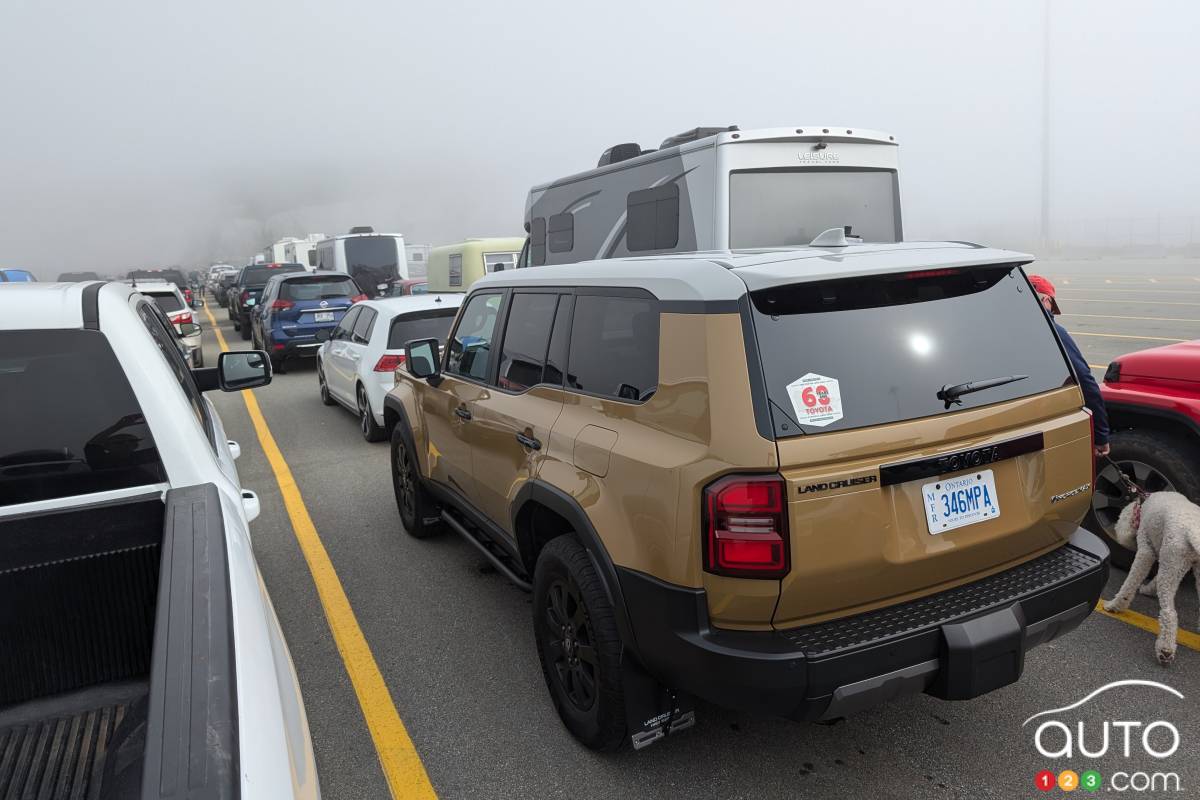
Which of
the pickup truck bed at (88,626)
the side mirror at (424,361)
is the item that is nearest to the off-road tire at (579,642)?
the pickup truck bed at (88,626)

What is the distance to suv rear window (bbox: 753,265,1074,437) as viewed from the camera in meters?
2.46

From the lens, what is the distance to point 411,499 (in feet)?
17.9

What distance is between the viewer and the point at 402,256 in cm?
2402

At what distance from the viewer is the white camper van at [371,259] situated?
2319cm

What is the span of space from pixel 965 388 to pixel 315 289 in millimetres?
13175

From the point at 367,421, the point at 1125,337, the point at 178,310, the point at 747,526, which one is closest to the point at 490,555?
the point at 747,526

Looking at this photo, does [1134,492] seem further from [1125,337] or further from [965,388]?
[1125,337]

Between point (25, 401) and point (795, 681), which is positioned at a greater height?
point (25, 401)

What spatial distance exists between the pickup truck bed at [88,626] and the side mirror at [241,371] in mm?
1431

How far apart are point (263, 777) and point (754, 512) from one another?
57.1 inches

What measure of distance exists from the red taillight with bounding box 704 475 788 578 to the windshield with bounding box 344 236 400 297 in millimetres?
Answer: 21949

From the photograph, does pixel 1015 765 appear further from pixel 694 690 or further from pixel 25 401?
pixel 25 401

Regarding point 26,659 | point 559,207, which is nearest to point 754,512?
point 26,659

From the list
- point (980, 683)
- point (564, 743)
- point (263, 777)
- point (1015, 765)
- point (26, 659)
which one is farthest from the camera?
point (564, 743)
